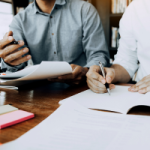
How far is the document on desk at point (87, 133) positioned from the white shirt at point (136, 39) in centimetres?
61

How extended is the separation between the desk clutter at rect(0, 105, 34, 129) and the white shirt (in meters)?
0.69

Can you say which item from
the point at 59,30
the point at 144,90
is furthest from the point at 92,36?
the point at 144,90

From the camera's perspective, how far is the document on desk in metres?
0.25

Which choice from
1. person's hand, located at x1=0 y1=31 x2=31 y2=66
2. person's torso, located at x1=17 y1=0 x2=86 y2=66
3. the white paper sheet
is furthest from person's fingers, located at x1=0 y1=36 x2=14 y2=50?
person's torso, located at x1=17 y1=0 x2=86 y2=66

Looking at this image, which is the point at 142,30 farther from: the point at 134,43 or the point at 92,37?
the point at 92,37

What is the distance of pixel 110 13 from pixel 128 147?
2069 millimetres

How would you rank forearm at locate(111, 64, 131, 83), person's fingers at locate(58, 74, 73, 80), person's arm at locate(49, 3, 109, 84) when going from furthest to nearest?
person's arm at locate(49, 3, 109, 84), forearm at locate(111, 64, 131, 83), person's fingers at locate(58, 74, 73, 80)

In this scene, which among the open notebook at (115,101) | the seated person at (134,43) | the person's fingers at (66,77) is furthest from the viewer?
the seated person at (134,43)

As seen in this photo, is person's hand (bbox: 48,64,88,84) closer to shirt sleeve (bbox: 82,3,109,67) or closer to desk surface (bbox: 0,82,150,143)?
desk surface (bbox: 0,82,150,143)

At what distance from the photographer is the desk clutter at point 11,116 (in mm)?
333

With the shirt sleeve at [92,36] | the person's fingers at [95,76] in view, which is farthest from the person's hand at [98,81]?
the shirt sleeve at [92,36]

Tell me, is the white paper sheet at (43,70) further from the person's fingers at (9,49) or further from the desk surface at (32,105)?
the person's fingers at (9,49)

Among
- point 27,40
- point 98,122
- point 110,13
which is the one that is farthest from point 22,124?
point 110,13

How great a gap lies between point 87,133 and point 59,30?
1029mm
